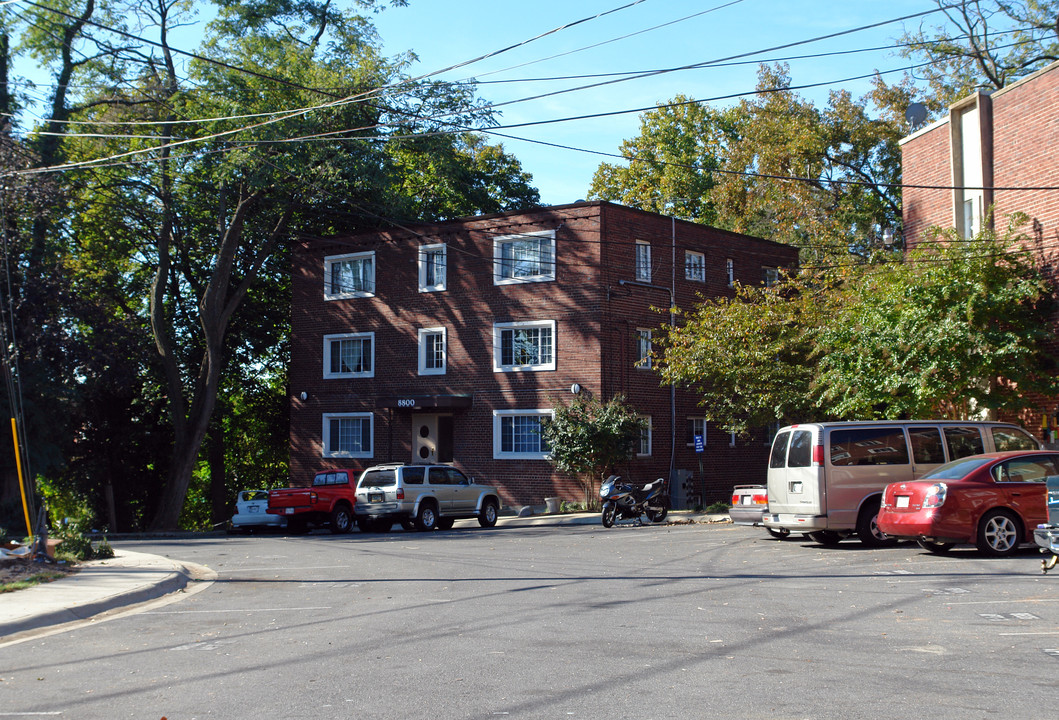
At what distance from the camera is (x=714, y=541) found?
1888cm

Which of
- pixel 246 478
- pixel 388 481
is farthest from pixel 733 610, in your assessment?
pixel 246 478

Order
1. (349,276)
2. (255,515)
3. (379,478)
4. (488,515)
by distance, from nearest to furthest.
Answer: (379,478) → (255,515) → (488,515) → (349,276)

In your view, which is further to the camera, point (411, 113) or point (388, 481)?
point (411, 113)

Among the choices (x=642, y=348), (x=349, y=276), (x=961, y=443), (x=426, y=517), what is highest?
(x=349, y=276)

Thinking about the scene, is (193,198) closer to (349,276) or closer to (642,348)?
(349,276)

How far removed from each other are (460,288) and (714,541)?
16.9m

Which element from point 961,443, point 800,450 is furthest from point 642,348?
point 961,443

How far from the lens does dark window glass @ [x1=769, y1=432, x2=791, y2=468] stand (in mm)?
17438

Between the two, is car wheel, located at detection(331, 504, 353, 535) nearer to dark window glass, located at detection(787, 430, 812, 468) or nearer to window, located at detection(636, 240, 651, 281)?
window, located at detection(636, 240, 651, 281)

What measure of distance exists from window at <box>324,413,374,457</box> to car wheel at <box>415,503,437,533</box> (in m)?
10.6

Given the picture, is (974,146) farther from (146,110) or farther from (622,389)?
(146,110)

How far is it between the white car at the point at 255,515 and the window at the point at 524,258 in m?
10.7

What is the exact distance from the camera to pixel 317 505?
83.3ft

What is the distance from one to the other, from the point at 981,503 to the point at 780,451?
157 inches
